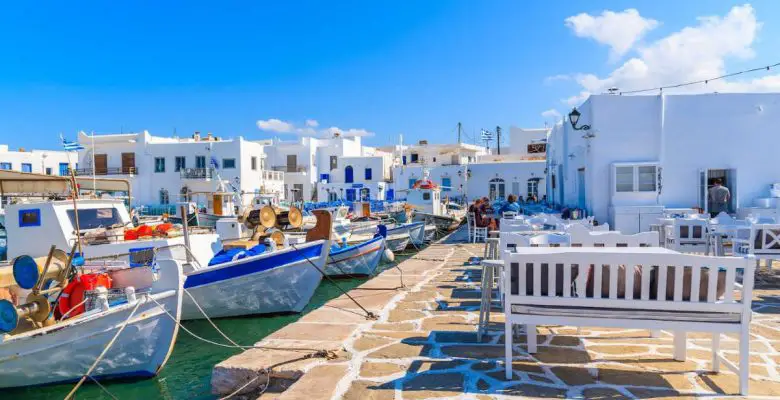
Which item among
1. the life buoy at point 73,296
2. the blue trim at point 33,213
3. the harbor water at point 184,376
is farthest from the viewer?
the blue trim at point 33,213

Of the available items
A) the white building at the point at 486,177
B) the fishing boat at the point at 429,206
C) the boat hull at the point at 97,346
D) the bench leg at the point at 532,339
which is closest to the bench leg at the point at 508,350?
the bench leg at the point at 532,339

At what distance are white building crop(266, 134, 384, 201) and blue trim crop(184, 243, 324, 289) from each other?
119ft

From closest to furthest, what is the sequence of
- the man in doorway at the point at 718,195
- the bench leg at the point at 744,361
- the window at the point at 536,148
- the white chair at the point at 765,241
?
1. the bench leg at the point at 744,361
2. the white chair at the point at 765,241
3. the man in doorway at the point at 718,195
4. the window at the point at 536,148

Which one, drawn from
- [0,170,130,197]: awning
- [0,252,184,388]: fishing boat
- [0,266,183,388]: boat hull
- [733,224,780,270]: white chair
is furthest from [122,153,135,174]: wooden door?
[733,224,780,270]: white chair

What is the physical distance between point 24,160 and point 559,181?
46310 mm

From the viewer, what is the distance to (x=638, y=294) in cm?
388

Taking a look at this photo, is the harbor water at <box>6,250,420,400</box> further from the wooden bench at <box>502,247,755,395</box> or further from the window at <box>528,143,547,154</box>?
the window at <box>528,143,547,154</box>

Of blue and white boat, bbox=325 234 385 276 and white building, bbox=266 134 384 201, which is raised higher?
white building, bbox=266 134 384 201

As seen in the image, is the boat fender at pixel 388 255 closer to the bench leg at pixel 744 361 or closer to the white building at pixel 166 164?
the bench leg at pixel 744 361

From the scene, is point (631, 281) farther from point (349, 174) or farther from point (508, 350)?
point (349, 174)

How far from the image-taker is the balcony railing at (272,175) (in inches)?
1662

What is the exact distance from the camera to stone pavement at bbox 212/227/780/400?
3.76 m

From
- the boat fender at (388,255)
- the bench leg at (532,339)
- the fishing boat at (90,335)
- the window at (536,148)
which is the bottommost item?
the boat fender at (388,255)

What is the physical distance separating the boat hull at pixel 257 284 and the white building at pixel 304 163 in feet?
118
